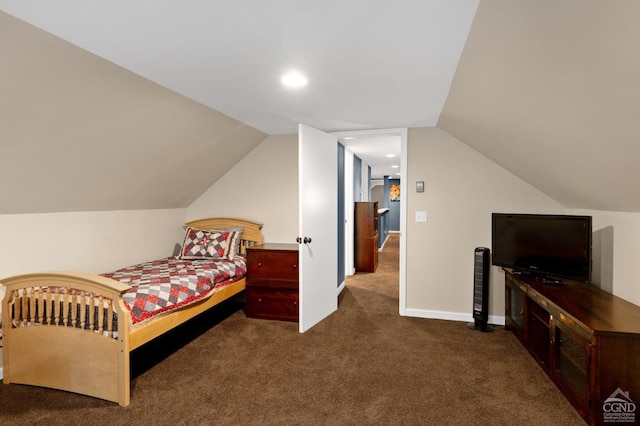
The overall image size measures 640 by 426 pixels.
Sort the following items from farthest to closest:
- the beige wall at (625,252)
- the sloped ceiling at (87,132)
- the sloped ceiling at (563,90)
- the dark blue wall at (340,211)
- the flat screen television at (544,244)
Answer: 1. the dark blue wall at (340,211)
2. the flat screen television at (544,244)
3. the beige wall at (625,252)
4. the sloped ceiling at (87,132)
5. the sloped ceiling at (563,90)

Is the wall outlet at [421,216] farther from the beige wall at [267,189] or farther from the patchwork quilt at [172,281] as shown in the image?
the patchwork quilt at [172,281]

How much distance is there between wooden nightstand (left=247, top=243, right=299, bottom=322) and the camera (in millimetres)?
3674

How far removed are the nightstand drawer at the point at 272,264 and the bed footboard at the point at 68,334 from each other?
5.39ft

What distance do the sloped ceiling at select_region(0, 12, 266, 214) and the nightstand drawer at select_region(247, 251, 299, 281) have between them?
4.21ft

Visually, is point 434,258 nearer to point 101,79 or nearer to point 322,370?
point 322,370

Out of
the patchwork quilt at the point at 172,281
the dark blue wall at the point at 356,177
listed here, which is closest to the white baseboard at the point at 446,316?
the patchwork quilt at the point at 172,281

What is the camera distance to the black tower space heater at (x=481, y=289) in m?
3.37

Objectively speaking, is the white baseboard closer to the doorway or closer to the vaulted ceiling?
the doorway

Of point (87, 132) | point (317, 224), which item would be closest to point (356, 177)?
point (317, 224)

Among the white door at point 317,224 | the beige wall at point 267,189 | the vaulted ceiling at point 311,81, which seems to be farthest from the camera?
the beige wall at point 267,189

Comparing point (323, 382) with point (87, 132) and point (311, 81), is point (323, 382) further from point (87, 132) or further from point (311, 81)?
point (87, 132)

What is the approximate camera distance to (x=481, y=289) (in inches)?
133

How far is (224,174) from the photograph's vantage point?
14.8 ft

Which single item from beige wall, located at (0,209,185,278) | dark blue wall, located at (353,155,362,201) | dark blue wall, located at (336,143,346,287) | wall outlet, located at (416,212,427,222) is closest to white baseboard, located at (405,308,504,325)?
wall outlet, located at (416,212,427,222)
